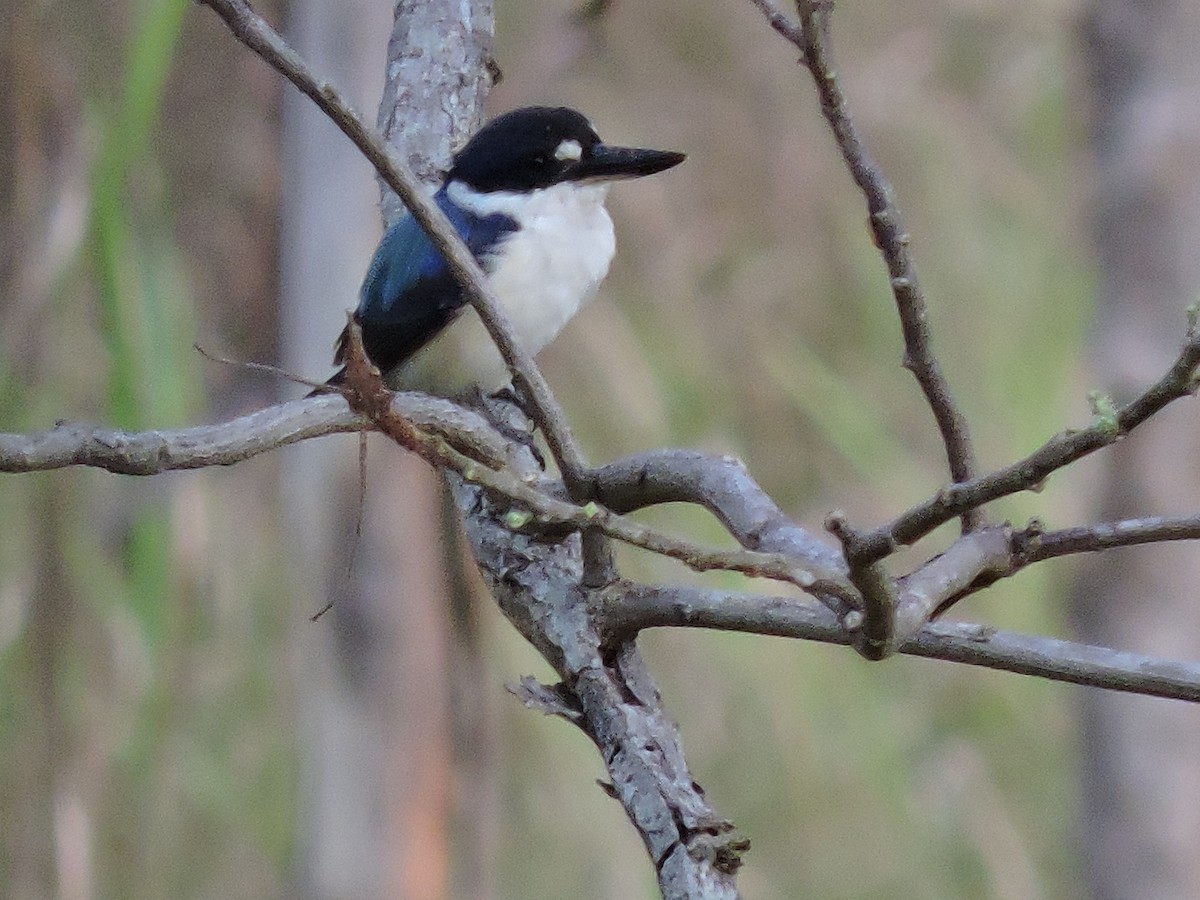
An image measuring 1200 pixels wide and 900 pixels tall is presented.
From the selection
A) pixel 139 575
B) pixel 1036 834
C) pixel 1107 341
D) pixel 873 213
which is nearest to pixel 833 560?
pixel 873 213

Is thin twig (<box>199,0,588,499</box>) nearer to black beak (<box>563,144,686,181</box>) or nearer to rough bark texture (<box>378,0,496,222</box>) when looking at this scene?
black beak (<box>563,144,686,181</box>)

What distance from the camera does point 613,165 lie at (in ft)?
4.77

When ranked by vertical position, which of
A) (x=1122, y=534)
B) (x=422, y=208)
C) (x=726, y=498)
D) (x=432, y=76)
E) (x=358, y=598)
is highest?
(x=432, y=76)

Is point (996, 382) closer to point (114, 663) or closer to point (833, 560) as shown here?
point (114, 663)

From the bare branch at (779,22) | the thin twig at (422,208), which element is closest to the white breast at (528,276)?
the thin twig at (422,208)

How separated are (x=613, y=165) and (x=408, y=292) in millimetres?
228

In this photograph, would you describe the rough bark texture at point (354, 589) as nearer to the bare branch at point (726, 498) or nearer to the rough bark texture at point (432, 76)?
the rough bark texture at point (432, 76)

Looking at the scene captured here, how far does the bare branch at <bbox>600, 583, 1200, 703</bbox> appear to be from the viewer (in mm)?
673

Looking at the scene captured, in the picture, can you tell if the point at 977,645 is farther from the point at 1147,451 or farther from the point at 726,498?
the point at 1147,451

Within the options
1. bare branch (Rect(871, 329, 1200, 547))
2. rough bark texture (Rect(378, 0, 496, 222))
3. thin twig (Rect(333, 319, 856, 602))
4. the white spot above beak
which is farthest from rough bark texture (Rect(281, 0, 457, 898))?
bare branch (Rect(871, 329, 1200, 547))

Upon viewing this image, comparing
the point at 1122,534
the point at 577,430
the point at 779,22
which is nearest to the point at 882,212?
the point at 779,22

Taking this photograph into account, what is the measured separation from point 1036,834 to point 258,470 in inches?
69.7

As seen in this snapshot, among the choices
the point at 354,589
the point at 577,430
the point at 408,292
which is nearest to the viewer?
the point at 408,292

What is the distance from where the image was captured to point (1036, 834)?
315 cm
